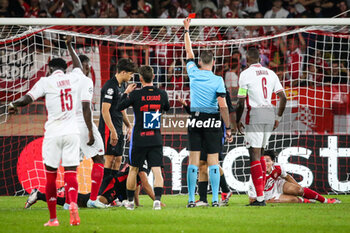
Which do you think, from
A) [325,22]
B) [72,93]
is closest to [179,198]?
[325,22]

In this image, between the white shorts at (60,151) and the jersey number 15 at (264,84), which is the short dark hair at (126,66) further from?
the white shorts at (60,151)

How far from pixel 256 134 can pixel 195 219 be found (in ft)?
7.20

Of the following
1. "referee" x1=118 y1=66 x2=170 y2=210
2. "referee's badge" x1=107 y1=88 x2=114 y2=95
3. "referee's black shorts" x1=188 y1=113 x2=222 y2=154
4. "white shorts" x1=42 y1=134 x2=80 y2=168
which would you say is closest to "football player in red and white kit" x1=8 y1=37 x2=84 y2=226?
"white shorts" x1=42 y1=134 x2=80 y2=168

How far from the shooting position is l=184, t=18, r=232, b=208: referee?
8727mm

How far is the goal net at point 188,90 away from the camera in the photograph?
11688 mm

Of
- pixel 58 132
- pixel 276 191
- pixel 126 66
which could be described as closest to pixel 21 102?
pixel 58 132

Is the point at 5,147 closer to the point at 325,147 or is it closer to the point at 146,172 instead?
the point at 146,172

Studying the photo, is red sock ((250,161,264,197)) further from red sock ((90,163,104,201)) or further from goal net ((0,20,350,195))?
goal net ((0,20,350,195))

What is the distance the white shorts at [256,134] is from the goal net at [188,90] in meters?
2.04

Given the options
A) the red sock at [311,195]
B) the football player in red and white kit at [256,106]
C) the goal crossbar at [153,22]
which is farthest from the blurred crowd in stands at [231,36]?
the football player in red and white kit at [256,106]

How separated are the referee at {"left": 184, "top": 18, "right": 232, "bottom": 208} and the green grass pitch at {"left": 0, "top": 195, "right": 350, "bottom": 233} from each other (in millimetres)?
513

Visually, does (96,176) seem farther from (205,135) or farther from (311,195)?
(311,195)

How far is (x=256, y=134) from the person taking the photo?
902cm

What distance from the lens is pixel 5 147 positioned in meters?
11.6
